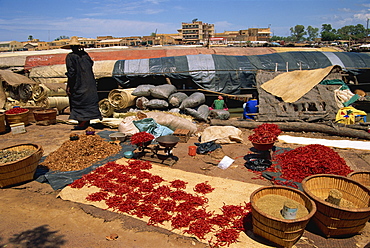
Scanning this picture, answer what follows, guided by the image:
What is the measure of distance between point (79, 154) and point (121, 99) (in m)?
5.56

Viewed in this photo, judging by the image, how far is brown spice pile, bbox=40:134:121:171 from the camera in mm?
6234

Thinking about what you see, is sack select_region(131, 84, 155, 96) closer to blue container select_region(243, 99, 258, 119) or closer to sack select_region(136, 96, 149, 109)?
sack select_region(136, 96, 149, 109)

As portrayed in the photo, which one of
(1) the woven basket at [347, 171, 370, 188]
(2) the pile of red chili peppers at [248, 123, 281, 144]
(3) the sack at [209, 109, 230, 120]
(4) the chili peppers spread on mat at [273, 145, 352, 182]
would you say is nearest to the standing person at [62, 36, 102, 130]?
(3) the sack at [209, 109, 230, 120]

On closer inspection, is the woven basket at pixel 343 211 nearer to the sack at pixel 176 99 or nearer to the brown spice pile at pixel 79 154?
the brown spice pile at pixel 79 154

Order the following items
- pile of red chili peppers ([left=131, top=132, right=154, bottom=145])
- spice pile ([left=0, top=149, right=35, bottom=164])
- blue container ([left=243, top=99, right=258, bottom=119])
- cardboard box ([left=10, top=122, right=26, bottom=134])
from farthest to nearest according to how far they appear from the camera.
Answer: blue container ([left=243, top=99, right=258, bottom=119]), cardboard box ([left=10, top=122, right=26, bottom=134]), pile of red chili peppers ([left=131, top=132, right=154, bottom=145]), spice pile ([left=0, top=149, right=35, bottom=164])

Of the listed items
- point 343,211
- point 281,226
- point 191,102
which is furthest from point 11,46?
point 343,211

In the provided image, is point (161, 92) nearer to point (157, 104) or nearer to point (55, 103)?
point (157, 104)

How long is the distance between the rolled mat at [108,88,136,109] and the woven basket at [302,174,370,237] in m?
9.15

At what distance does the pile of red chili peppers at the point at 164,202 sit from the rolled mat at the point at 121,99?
6.08 metres

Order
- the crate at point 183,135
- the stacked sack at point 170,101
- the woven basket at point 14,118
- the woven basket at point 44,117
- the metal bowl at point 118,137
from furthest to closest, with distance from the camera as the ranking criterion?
the stacked sack at point 170,101 < the woven basket at point 44,117 < the woven basket at point 14,118 < the crate at point 183,135 < the metal bowl at point 118,137

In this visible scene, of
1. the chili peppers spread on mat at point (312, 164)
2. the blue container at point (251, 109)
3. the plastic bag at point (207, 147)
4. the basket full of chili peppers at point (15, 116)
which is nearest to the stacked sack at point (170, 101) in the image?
the blue container at point (251, 109)

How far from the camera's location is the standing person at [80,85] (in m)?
9.05

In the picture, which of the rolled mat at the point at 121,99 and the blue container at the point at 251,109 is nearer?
the blue container at the point at 251,109

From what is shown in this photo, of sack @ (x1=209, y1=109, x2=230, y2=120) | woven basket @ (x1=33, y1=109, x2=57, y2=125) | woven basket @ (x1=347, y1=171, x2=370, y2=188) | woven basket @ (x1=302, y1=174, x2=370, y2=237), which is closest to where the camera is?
woven basket @ (x1=302, y1=174, x2=370, y2=237)
